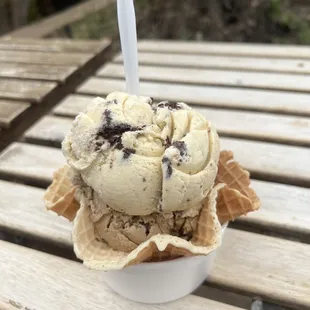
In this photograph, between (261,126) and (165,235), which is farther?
(261,126)

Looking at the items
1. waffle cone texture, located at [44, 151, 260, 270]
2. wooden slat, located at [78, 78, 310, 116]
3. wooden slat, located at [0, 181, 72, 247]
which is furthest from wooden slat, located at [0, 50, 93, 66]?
waffle cone texture, located at [44, 151, 260, 270]

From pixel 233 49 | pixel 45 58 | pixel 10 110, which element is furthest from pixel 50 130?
pixel 233 49

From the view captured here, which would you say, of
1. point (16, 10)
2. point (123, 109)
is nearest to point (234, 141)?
point (123, 109)

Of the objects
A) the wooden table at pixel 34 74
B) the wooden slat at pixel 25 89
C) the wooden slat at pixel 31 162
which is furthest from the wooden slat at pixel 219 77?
the wooden slat at pixel 31 162

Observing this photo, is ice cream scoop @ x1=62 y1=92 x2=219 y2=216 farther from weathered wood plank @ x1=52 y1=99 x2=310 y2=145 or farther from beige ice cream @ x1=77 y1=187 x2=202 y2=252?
weathered wood plank @ x1=52 y1=99 x2=310 y2=145

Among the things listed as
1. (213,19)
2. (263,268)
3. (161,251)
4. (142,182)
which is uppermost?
(142,182)

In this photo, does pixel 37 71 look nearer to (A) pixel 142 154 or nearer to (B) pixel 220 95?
(B) pixel 220 95

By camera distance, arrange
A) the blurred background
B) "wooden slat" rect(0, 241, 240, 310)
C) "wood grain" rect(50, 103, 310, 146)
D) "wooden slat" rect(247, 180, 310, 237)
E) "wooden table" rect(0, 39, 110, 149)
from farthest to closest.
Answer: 1. the blurred background
2. "wooden table" rect(0, 39, 110, 149)
3. "wood grain" rect(50, 103, 310, 146)
4. "wooden slat" rect(247, 180, 310, 237)
5. "wooden slat" rect(0, 241, 240, 310)
